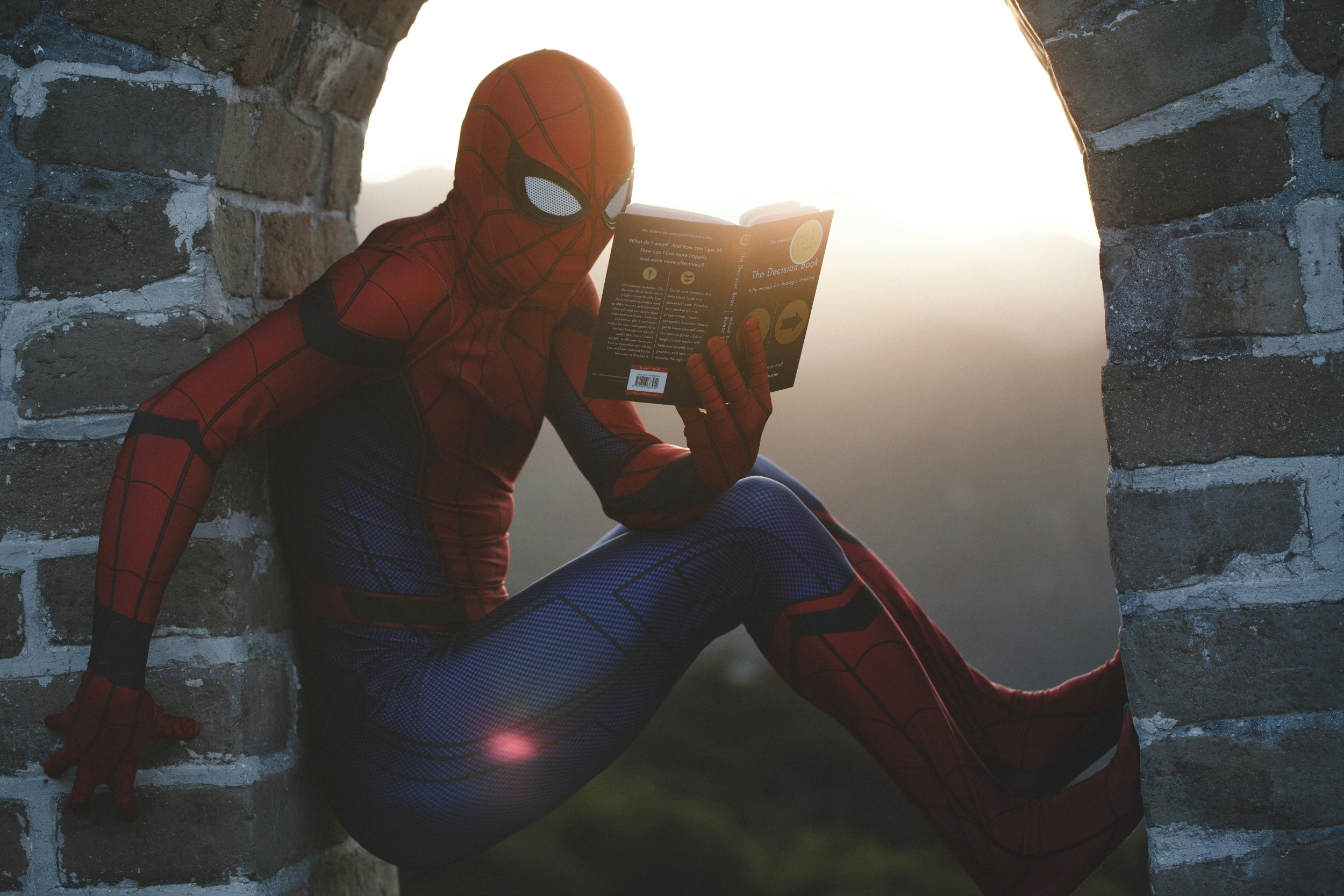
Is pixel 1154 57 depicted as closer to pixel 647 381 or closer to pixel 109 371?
pixel 647 381

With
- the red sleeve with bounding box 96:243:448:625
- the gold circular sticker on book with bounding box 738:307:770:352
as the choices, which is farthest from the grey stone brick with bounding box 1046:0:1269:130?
the red sleeve with bounding box 96:243:448:625

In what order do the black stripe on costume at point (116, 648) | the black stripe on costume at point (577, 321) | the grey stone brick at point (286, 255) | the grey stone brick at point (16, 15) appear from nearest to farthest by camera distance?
the black stripe on costume at point (116, 648) < the grey stone brick at point (16, 15) < the grey stone brick at point (286, 255) < the black stripe on costume at point (577, 321)

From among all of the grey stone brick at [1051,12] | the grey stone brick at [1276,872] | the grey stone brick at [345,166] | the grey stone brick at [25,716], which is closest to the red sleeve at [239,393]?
the grey stone brick at [25,716]

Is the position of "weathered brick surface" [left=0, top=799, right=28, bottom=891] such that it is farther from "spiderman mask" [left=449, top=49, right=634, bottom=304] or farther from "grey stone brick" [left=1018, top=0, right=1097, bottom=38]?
"grey stone brick" [left=1018, top=0, right=1097, bottom=38]

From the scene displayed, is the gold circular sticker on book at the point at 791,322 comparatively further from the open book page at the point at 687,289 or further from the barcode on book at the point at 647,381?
the barcode on book at the point at 647,381

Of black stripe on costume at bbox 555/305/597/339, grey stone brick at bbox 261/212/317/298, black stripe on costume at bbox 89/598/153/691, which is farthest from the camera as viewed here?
black stripe on costume at bbox 555/305/597/339

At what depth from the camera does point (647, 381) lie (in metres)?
1.01

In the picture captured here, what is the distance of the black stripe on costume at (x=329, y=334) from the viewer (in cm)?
90

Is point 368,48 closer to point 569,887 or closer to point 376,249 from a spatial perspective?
point 376,249

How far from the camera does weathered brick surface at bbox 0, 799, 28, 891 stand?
97cm

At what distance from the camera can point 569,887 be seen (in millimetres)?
1867

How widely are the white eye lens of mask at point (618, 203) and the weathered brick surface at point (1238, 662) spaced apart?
0.72 metres

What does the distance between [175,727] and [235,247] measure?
0.53 meters

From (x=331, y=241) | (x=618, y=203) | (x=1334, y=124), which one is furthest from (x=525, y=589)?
(x=1334, y=124)
